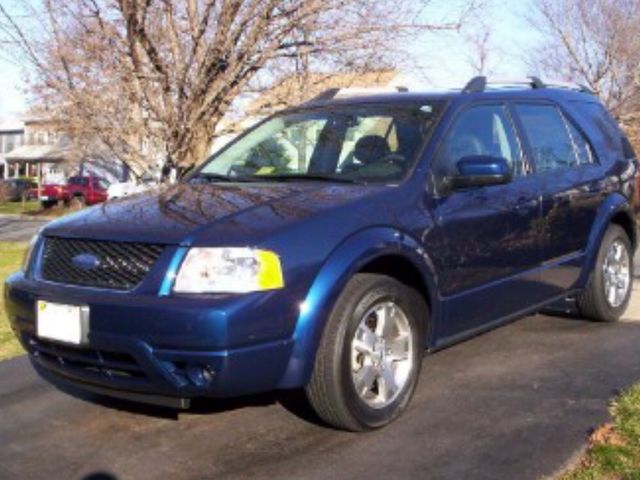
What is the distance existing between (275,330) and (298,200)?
2.46ft

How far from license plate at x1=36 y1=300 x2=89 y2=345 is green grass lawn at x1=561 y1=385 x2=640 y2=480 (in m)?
2.12

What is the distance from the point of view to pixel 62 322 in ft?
12.4

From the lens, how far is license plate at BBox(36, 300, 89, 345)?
12.1ft

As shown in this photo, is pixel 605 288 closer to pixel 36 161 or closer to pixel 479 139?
pixel 479 139

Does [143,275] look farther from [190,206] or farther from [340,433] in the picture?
[340,433]

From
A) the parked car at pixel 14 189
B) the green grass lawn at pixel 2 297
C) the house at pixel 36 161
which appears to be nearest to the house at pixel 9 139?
the house at pixel 36 161

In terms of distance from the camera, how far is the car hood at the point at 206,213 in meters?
3.65

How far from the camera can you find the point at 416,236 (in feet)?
13.6

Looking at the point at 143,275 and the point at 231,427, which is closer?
the point at 143,275

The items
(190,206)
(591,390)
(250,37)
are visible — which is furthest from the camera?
(250,37)

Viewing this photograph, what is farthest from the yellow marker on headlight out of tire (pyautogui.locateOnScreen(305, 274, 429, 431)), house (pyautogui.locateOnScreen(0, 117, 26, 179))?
house (pyautogui.locateOnScreen(0, 117, 26, 179))

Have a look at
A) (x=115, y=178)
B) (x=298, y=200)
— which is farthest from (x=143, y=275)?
(x=115, y=178)

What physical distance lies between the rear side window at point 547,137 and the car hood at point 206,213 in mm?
1553

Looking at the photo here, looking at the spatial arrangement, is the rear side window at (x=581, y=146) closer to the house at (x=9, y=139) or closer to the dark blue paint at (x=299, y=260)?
the dark blue paint at (x=299, y=260)
